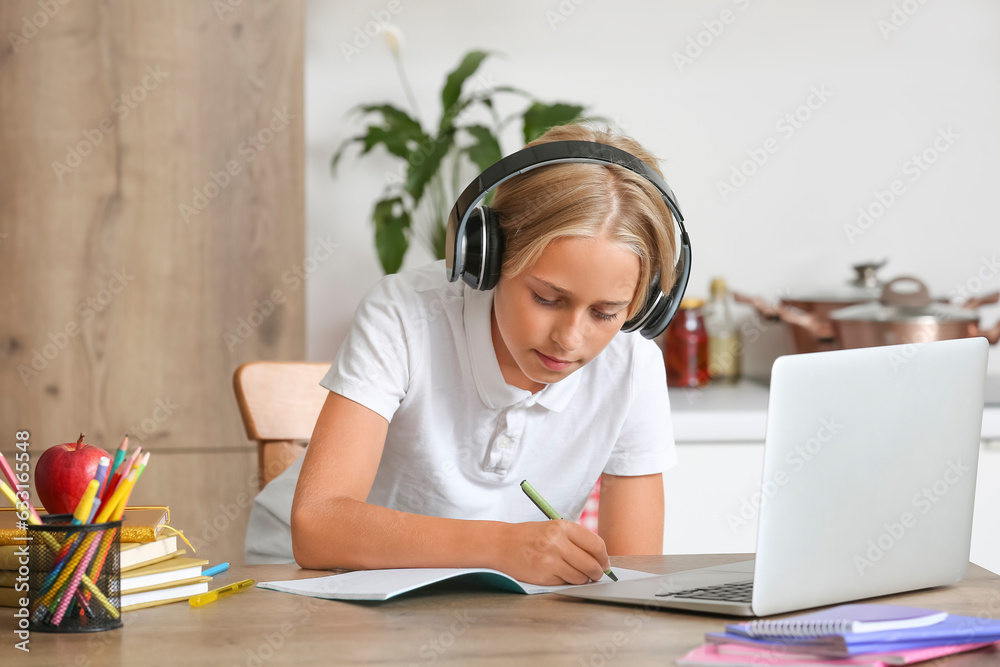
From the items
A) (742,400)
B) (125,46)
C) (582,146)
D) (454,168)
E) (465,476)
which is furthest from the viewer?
(454,168)

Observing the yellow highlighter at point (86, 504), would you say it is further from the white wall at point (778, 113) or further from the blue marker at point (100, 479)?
the white wall at point (778, 113)

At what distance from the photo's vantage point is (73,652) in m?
0.65

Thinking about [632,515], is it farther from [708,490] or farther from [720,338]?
[720,338]

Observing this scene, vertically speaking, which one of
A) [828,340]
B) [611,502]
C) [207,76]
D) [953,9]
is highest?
[953,9]

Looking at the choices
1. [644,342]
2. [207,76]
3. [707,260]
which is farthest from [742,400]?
[207,76]

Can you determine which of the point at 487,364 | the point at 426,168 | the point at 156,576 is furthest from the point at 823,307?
the point at 156,576

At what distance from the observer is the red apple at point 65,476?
0.76 metres

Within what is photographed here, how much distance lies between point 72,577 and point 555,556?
16.2 inches

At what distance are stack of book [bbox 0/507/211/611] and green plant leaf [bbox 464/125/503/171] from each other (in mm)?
1284

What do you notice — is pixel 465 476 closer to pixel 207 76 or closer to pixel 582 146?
pixel 582 146

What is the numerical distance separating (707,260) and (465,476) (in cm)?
138

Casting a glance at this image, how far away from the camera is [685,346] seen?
2.22 meters

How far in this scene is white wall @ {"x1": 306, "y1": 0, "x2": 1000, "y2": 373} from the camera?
90.7 inches

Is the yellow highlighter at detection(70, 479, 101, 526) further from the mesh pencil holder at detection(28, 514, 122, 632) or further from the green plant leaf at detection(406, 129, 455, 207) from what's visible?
the green plant leaf at detection(406, 129, 455, 207)
